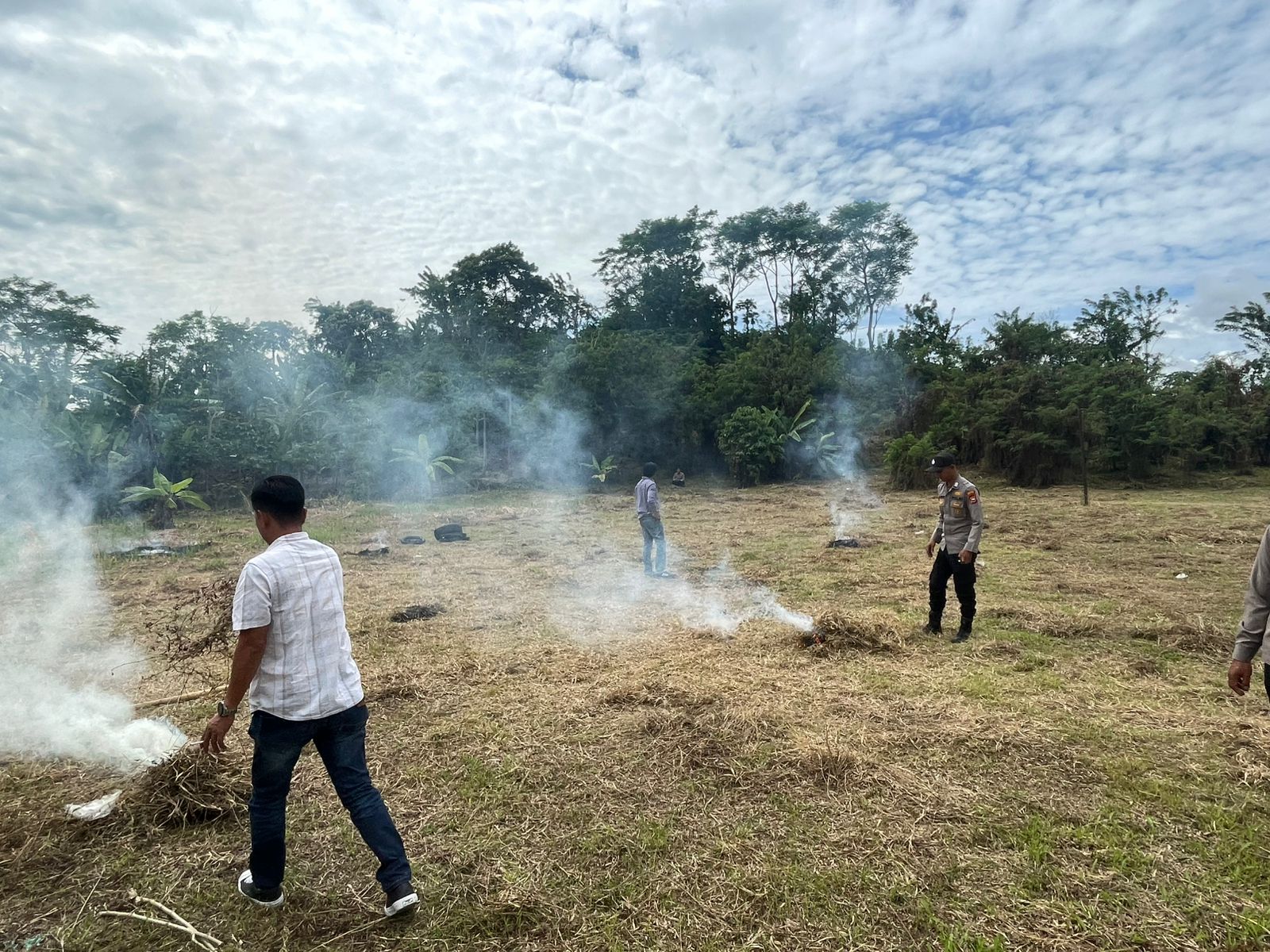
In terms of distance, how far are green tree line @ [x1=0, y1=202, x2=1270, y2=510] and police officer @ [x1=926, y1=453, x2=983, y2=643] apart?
466 inches

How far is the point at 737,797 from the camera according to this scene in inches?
139

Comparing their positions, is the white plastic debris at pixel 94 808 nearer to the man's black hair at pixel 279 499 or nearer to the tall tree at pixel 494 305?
the man's black hair at pixel 279 499

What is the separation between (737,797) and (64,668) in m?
5.83

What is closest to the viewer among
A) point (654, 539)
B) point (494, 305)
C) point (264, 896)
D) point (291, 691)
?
point (291, 691)

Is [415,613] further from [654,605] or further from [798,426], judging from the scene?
[798,426]

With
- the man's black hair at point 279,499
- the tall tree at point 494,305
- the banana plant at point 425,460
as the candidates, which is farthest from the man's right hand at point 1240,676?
the tall tree at point 494,305

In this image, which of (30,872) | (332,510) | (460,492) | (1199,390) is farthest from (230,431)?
(1199,390)

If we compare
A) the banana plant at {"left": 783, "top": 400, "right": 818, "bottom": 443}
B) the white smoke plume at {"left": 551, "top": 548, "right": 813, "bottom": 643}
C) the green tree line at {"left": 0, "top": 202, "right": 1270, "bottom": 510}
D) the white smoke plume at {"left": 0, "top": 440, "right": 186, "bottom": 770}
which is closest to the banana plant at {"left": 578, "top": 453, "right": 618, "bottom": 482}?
Answer: the green tree line at {"left": 0, "top": 202, "right": 1270, "bottom": 510}

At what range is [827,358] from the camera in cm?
2491

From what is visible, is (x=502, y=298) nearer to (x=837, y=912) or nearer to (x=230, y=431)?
(x=230, y=431)

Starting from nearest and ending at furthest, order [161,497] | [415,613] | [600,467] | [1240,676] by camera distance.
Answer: [1240,676], [415,613], [161,497], [600,467]

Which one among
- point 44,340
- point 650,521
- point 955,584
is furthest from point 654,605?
point 44,340

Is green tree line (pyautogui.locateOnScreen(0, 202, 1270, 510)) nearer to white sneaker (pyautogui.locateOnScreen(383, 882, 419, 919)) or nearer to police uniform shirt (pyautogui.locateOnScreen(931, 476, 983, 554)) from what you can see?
police uniform shirt (pyautogui.locateOnScreen(931, 476, 983, 554))

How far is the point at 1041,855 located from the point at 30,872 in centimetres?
450
